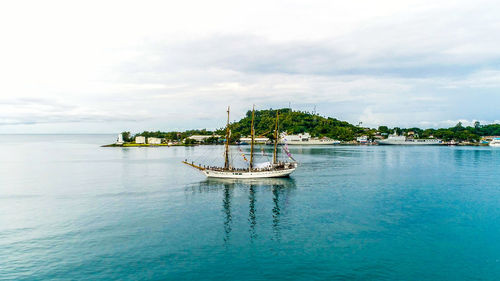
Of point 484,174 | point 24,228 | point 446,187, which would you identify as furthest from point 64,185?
point 484,174

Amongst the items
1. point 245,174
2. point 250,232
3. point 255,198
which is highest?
point 245,174

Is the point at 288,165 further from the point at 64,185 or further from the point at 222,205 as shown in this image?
the point at 64,185

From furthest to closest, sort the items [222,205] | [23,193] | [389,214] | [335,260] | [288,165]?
[288,165]
[23,193]
[222,205]
[389,214]
[335,260]

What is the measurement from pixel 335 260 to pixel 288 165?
55.3 metres

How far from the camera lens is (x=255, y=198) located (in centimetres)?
5847

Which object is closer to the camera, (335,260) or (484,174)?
(335,260)

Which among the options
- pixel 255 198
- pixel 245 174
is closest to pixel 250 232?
pixel 255 198

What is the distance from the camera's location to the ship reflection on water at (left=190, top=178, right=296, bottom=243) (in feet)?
138

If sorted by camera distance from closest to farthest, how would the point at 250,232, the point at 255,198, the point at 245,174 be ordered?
the point at 250,232 → the point at 255,198 → the point at 245,174

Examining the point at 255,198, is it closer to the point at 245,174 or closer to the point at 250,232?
the point at 250,232

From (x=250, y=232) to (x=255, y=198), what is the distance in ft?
63.2

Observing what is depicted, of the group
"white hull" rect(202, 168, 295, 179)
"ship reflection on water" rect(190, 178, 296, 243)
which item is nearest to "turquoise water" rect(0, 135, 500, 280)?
"ship reflection on water" rect(190, 178, 296, 243)

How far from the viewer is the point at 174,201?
184ft

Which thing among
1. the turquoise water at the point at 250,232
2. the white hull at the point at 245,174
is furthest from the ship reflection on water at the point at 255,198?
the white hull at the point at 245,174
